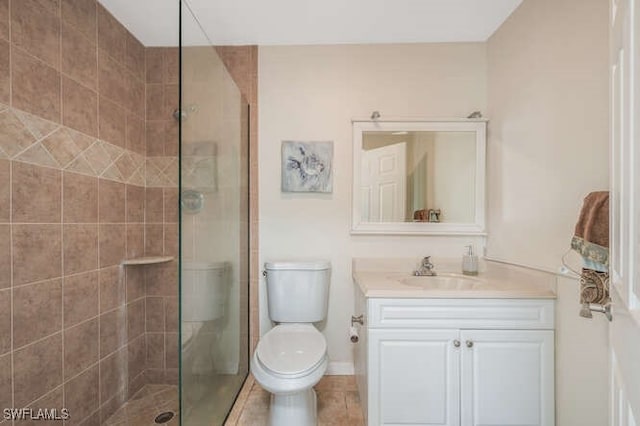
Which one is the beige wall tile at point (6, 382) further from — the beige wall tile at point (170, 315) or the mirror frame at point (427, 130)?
the mirror frame at point (427, 130)

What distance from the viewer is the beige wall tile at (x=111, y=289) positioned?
1.60 metres

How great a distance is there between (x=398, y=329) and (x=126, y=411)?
1.65m

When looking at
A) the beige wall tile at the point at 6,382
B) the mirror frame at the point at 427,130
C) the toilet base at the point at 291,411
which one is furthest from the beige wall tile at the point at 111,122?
the toilet base at the point at 291,411

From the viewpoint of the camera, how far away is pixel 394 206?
1947 mm

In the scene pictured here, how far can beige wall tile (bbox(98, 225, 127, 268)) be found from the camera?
1601mm

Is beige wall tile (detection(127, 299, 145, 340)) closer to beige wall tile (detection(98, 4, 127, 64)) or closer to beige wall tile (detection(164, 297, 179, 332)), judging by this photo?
beige wall tile (detection(164, 297, 179, 332))

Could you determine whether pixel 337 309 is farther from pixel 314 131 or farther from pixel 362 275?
pixel 314 131

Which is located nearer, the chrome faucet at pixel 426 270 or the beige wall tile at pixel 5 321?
the beige wall tile at pixel 5 321

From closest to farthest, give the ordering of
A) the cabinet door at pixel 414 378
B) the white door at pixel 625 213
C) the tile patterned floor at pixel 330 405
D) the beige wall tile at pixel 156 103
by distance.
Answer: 1. the white door at pixel 625 213
2. the cabinet door at pixel 414 378
3. the tile patterned floor at pixel 330 405
4. the beige wall tile at pixel 156 103

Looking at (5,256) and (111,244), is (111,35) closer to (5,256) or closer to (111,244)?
(111,244)

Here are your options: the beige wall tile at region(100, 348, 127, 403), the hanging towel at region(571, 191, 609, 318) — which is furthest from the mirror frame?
the beige wall tile at region(100, 348, 127, 403)

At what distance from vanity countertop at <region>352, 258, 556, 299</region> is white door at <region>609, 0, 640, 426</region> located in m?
0.67

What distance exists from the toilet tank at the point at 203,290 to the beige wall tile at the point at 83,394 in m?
0.74

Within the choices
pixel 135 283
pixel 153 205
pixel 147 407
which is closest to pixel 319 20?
pixel 153 205
